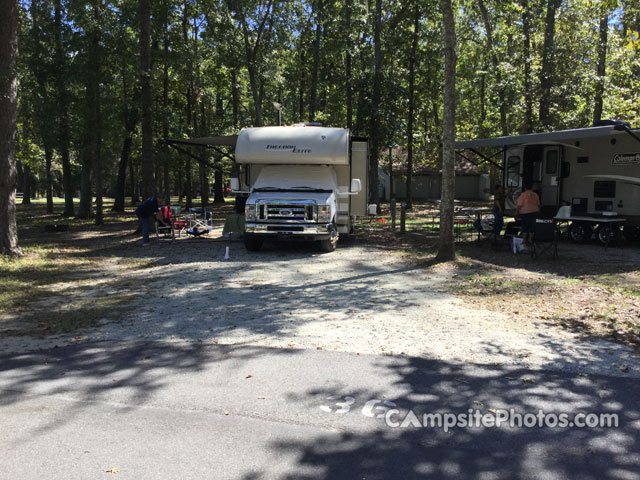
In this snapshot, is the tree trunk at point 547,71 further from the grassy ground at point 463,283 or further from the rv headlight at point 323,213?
the rv headlight at point 323,213

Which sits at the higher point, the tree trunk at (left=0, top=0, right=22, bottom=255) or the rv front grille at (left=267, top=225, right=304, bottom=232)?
the tree trunk at (left=0, top=0, right=22, bottom=255)

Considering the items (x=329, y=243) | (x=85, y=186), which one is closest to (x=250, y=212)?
(x=329, y=243)

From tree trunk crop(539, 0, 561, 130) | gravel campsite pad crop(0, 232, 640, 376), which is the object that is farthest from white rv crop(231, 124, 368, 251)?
tree trunk crop(539, 0, 561, 130)

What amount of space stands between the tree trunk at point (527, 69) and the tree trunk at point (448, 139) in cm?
1218

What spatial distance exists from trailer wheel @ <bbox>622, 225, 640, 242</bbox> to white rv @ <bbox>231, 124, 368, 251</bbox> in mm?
7820

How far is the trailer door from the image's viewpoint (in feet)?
52.1

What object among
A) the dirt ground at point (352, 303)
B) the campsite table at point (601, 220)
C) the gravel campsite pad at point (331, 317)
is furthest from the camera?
the campsite table at point (601, 220)

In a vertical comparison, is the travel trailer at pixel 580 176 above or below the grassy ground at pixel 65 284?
above

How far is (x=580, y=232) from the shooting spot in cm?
1533

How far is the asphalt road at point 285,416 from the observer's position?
3.44 meters

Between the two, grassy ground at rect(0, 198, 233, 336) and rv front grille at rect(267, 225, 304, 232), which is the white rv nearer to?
rv front grille at rect(267, 225, 304, 232)

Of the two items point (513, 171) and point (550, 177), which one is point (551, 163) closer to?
point (550, 177)

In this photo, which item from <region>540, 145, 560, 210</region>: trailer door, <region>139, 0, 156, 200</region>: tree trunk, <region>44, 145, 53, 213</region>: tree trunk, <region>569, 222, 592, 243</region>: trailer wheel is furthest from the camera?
<region>44, 145, 53, 213</region>: tree trunk

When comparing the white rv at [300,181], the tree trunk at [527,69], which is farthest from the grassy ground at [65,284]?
the tree trunk at [527,69]
